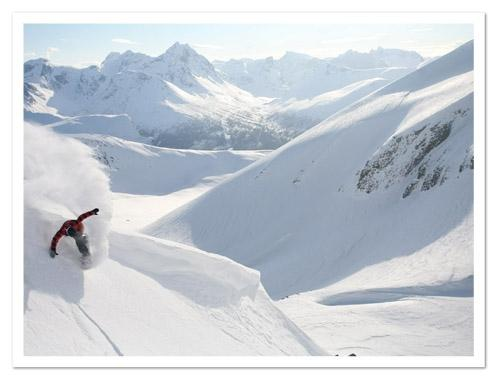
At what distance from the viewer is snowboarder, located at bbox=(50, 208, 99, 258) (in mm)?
8445

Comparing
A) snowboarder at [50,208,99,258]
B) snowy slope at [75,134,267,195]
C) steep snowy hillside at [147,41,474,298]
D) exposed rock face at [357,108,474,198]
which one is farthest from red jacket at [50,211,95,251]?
snowy slope at [75,134,267,195]

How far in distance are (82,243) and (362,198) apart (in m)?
35.2

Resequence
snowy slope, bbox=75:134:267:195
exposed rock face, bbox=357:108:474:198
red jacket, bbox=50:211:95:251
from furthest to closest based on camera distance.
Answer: snowy slope, bbox=75:134:267:195
exposed rock face, bbox=357:108:474:198
red jacket, bbox=50:211:95:251

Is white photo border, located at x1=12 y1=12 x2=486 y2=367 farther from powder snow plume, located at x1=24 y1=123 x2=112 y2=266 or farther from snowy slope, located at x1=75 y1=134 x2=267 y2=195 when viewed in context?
snowy slope, located at x1=75 y1=134 x2=267 y2=195

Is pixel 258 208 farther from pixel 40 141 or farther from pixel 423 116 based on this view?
pixel 40 141

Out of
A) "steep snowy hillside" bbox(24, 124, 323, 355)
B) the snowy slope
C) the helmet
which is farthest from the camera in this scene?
the snowy slope

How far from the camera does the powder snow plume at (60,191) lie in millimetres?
8789

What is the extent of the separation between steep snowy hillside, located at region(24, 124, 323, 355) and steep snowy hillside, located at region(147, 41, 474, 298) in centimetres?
1322

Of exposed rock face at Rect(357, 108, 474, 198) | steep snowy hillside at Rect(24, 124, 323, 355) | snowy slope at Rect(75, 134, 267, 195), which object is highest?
snowy slope at Rect(75, 134, 267, 195)
